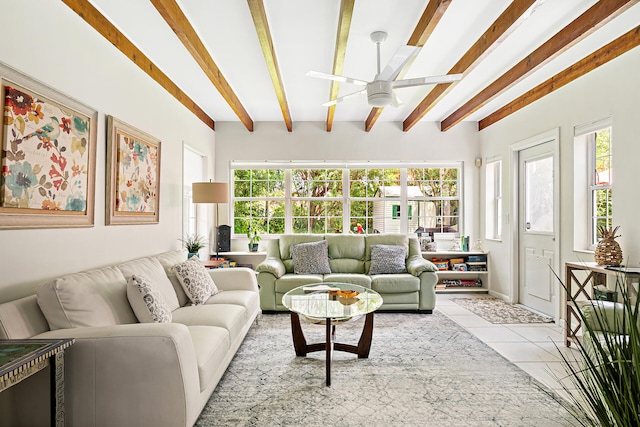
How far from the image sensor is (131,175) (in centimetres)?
325

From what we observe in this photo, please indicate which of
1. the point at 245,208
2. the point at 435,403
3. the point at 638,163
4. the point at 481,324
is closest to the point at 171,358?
the point at 435,403

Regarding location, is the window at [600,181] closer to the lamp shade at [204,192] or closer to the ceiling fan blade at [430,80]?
the ceiling fan blade at [430,80]

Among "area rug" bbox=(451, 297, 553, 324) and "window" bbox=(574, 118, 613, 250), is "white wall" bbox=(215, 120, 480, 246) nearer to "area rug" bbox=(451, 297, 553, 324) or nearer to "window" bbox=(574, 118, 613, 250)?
"area rug" bbox=(451, 297, 553, 324)

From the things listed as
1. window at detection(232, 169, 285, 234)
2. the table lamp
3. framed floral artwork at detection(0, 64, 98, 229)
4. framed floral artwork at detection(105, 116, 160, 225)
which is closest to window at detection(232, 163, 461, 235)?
window at detection(232, 169, 285, 234)

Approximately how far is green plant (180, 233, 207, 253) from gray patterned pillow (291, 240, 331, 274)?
46.7 inches

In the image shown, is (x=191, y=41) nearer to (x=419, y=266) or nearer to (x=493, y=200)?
(x=419, y=266)

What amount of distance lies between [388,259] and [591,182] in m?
2.28

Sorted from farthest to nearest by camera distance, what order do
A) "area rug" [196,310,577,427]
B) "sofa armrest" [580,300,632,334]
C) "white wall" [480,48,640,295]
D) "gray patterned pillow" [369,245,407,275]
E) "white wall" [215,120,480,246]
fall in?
"white wall" [215,120,480,246], "gray patterned pillow" [369,245,407,275], "white wall" [480,48,640,295], "area rug" [196,310,577,427], "sofa armrest" [580,300,632,334]

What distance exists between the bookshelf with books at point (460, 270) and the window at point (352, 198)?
0.56 m

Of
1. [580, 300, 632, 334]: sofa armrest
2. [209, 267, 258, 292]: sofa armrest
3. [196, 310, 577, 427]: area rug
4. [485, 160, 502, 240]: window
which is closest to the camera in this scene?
[580, 300, 632, 334]: sofa armrest

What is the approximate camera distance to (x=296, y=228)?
19.9 ft

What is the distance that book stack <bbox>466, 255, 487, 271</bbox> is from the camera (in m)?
5.59

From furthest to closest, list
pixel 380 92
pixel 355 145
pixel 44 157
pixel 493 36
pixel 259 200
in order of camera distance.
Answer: pixel 259 200
pixel 355 145
pixel 380 92
pixel 493 36
pixel 44 157

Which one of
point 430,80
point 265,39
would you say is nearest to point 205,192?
point 265,39
